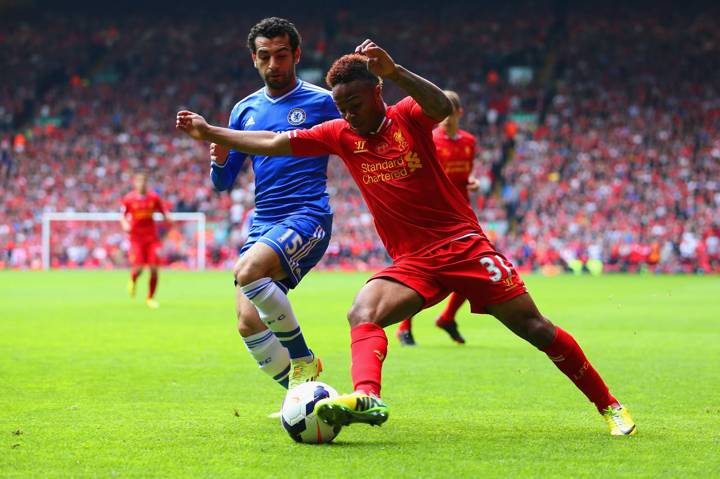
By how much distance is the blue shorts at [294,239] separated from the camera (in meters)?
6.50

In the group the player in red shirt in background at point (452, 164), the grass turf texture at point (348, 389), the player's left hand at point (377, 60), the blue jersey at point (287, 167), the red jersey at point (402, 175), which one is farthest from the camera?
the player in red shirt in background at point (452, 164)

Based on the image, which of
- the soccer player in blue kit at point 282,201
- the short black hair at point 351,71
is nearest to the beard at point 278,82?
the soccer player in blue kit at point 282,201

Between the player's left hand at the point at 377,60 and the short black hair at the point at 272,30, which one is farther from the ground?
the short black hair at the point at 272,30

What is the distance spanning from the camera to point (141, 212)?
794 inches

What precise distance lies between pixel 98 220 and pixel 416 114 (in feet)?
112

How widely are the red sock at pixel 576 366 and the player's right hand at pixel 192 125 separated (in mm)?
2392

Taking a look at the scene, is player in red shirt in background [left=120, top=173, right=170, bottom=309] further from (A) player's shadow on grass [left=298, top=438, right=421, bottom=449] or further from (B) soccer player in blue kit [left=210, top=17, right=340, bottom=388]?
(A) player's shadow on grass [left=298, top=438, right=421, bottom=449]

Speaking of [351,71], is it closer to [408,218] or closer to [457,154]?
[408,218]

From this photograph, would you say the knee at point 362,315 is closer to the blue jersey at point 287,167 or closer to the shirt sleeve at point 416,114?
the shirt sleeve at point 416,114

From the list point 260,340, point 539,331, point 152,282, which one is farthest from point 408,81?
point 152,282

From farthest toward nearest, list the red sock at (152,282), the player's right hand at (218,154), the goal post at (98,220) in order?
the goal post at (98,220), the red sock at (152,282), the player's right hand at (218,154)

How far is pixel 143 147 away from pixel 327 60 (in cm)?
911

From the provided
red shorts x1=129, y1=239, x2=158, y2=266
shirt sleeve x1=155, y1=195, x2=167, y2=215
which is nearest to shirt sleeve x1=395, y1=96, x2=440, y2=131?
shirt sleeve x1=155, y1=195, x2=167, y2=215

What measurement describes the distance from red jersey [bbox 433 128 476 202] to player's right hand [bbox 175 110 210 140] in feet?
21.0
